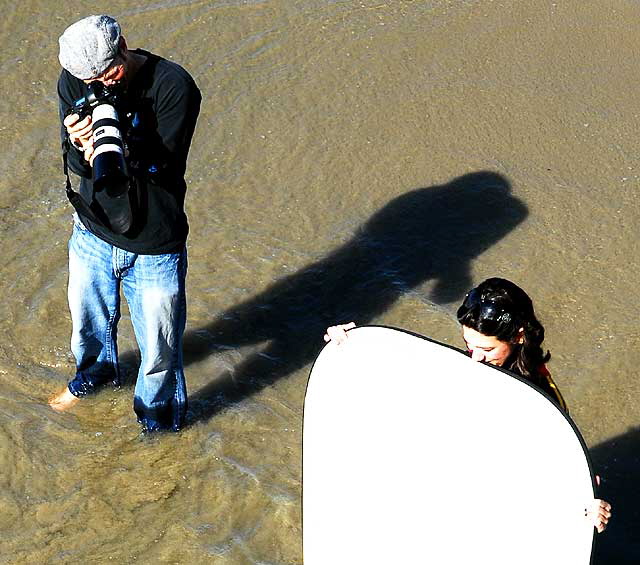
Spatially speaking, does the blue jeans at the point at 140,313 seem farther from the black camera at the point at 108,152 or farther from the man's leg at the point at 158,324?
the black camera at the point at 108,152

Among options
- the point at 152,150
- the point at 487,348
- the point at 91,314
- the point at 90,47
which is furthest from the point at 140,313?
the point at 487,348

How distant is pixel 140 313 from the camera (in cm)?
376

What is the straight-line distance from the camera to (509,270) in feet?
16.5

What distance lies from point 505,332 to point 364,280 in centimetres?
193

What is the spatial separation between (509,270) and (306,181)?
1193mm

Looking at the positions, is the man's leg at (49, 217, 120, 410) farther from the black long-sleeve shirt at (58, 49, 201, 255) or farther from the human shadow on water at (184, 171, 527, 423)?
the human shadow on water at (184, 171, 527, 423)

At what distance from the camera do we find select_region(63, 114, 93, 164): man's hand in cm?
341

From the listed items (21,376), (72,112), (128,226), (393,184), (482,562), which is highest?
(72,112)

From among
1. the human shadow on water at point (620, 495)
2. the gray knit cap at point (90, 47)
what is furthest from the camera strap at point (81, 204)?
the human shadow on water at point (620, 495)

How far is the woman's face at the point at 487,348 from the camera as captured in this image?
3117 mm

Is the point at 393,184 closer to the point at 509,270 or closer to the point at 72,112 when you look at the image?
the point at 509,270

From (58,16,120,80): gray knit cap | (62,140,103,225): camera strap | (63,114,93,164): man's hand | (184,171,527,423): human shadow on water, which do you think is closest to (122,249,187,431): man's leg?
(62,140,103,225): camera strap

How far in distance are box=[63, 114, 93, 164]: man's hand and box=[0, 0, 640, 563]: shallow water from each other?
4.24ft

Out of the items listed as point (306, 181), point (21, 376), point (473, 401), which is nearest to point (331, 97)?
point (306, 181)
